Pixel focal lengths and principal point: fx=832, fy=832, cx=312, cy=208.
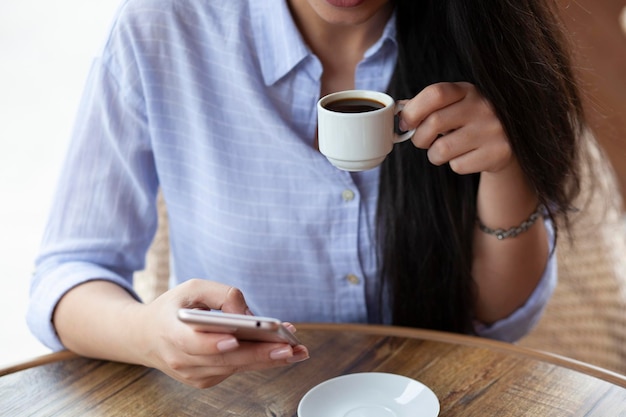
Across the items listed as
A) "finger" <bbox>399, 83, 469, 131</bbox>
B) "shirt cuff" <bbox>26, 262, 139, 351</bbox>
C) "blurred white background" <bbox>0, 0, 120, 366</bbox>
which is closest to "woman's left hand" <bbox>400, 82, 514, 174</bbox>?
"finger" <bbox>399, 83, 469, 131</bbox>

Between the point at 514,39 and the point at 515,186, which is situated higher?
the point at 514,39

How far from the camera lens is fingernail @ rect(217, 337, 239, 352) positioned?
35.9 inches

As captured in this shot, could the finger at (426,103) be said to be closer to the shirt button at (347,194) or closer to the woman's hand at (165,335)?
the shirt button at (347,194)

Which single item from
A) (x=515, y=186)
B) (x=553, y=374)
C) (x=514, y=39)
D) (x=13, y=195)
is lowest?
(x=13, y=195)

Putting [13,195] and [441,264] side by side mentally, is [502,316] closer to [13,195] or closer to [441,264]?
[441,264]

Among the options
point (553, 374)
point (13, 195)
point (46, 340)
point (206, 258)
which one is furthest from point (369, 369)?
point (13, 195)

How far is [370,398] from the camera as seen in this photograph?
108cm

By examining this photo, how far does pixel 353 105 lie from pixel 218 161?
30cm

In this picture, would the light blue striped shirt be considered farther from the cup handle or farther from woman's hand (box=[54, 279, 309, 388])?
the cup handle

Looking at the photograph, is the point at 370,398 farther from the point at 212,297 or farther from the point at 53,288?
the point at 53,288

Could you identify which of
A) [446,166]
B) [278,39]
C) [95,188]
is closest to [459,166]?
[446,166]

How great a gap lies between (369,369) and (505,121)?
40 cm

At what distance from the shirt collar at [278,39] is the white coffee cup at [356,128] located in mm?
202

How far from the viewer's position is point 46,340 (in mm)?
1257
